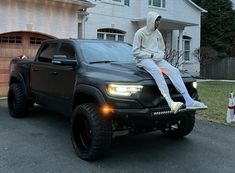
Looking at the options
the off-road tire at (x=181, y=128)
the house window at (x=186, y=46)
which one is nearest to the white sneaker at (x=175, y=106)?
the off-road tire at (x=181, y=128)

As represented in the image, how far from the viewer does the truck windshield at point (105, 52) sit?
21.4 feet

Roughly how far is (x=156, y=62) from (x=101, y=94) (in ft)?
4.02

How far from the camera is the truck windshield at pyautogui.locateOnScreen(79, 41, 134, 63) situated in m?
6.53

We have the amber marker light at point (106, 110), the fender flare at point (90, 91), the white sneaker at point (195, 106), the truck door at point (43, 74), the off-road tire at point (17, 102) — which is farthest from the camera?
the off-road tire at point (17, 102)

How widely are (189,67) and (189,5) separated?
417 centimetres

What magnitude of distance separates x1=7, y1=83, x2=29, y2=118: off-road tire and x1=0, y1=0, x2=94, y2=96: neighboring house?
4043mm

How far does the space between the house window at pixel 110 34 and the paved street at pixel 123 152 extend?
12.3 metres

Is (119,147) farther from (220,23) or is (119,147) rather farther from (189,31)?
(220,23)

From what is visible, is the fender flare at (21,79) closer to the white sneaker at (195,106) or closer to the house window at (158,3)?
the white sneaker at (195,106)

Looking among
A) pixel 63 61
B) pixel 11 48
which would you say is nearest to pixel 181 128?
pixel 63 61

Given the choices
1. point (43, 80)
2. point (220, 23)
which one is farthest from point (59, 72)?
point (220, 23)

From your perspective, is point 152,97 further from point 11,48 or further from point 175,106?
point 11,48

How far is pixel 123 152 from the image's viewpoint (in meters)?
6.13

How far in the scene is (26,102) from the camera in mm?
8664
